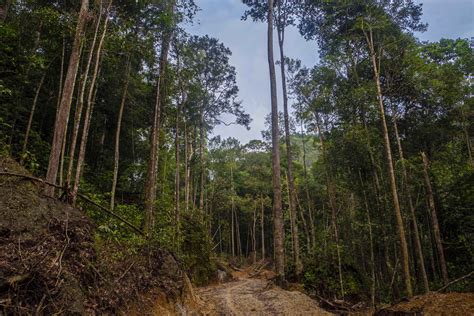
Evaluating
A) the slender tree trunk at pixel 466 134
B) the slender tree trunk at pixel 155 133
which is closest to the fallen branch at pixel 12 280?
the slender tree trunk at pixel 155 133

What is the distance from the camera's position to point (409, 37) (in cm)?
1373

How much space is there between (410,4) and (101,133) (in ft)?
56.2

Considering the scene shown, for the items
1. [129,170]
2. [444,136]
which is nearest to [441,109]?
[444,136]

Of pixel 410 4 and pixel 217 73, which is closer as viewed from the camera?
pixel 410 4

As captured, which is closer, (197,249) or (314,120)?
(197,249)

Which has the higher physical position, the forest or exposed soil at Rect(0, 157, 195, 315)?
the forest

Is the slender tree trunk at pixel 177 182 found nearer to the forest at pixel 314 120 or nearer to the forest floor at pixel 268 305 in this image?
the forest at pixel 314 120

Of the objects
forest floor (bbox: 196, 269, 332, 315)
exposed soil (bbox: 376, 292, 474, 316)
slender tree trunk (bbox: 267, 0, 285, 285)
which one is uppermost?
slender tree trunk (bbox: 267, 0, 285, 285)

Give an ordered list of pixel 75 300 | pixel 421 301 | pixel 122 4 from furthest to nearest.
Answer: pixel 122 4 < pixel 421 301 < pixel 75 300

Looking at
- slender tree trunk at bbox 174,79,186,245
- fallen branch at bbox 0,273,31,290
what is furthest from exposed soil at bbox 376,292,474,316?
slender tree trunk at bbox 174,79,186,245

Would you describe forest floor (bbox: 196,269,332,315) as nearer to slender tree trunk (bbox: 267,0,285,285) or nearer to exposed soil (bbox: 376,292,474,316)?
slender tree trunk (bbox: 267,0,285,285)

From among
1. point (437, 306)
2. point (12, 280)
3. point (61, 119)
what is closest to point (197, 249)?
point (61, 119)

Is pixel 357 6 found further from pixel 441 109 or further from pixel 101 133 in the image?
pixel 101 133

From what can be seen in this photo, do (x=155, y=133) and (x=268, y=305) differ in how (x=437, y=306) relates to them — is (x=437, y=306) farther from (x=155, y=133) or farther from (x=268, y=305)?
(x=155, y=133)
